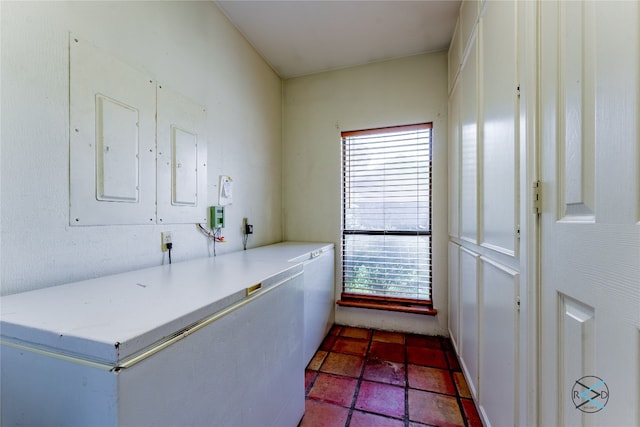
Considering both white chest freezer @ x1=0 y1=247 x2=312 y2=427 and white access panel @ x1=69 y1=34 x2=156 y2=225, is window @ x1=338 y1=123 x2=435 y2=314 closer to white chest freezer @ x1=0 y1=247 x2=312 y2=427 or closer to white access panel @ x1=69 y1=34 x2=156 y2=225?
white chest freezer @ x1=0 y1=247 x2=312 y2=427

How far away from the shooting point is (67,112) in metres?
1.00

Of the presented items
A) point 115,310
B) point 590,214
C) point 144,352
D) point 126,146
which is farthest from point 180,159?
point 590,214

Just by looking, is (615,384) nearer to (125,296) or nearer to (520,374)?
(520,374)

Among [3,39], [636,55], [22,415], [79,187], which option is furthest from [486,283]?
[3,39]

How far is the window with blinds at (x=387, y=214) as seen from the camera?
7.86 ft

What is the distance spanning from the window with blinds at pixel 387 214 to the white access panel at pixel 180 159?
1.41 m

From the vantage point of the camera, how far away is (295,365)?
1.30 m

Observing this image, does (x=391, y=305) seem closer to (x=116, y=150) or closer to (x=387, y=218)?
(x=387, y=218)

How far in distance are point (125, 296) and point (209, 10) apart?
76.0 inches

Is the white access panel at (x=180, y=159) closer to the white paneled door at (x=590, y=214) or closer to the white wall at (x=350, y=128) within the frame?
the white wall at (x=350, y=128)

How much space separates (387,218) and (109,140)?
7.01 ft

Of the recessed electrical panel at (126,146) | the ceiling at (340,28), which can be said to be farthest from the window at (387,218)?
the recessed electrical panel at (126,146)

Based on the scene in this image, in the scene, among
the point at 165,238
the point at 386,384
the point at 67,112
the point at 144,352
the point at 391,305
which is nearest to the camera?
the point at 144,352

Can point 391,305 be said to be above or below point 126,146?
below
